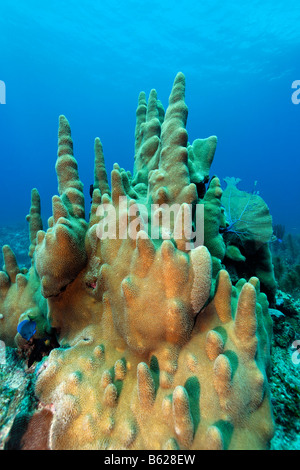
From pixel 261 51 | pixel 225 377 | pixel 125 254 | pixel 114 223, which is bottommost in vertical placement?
pixel 225 377

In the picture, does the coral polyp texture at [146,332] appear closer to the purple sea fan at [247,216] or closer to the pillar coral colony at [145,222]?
Result: the pillar coral colony at [145,222]

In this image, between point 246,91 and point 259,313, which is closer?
point 259,313

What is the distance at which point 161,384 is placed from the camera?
5.43ft

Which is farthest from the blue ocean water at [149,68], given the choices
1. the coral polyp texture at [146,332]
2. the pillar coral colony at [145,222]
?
the coral polyp texture at [146,332]

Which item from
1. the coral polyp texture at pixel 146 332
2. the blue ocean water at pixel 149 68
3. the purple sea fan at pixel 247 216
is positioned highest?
the blue ocean water at pixel 149 68

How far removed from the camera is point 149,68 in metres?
51.4

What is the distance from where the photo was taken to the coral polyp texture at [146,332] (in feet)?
4.88

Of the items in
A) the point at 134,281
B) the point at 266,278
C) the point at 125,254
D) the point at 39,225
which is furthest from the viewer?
the point at 266,278

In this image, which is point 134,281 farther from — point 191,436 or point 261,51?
point 261,51

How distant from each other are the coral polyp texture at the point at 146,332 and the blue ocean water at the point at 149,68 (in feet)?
13.4

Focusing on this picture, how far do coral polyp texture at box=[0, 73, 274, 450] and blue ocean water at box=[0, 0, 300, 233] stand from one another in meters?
4.09

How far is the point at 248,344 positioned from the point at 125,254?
1193 millimetres
